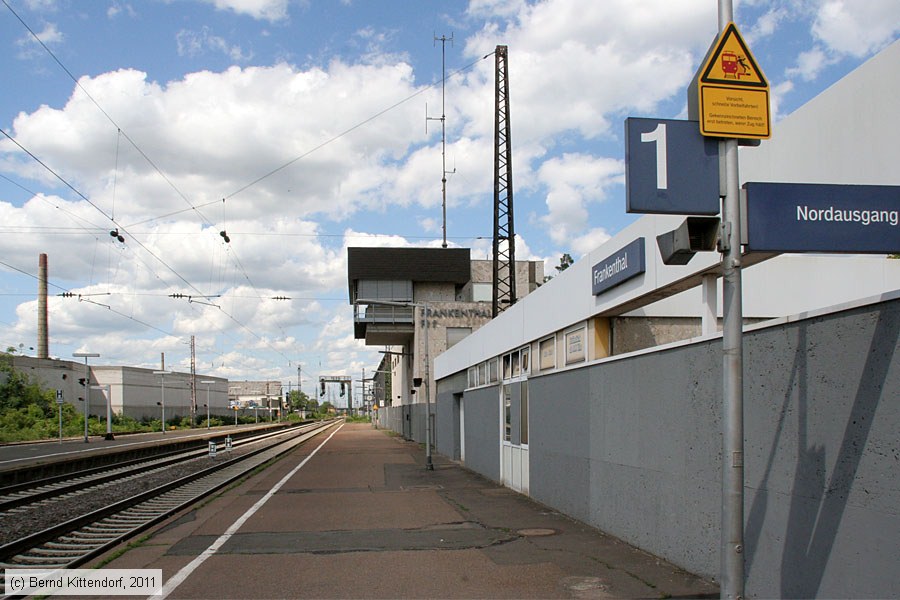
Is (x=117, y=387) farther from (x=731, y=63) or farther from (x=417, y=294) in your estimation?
(x=731, y=63)

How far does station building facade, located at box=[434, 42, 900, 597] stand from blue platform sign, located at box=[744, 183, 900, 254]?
1.43ft

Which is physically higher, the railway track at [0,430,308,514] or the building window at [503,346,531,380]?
the building window at [503,346,531,380]

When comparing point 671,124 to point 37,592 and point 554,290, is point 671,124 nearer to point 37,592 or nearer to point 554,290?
point 37,592

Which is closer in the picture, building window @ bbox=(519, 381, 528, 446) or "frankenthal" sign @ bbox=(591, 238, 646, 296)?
"frankenthal" sign @ bbox=(591, 238, 646, 296)

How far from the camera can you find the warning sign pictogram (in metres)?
5.80

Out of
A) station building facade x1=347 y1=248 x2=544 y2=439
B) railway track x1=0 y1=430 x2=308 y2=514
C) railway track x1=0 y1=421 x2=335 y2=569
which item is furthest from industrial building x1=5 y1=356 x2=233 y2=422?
railway track x1=0 y1=421 x2=335 y2=569

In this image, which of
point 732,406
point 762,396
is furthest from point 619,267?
point 732,406

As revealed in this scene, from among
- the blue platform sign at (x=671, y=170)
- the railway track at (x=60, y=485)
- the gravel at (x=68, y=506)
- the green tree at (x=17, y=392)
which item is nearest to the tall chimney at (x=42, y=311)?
the green tree at (x=17, y=392)

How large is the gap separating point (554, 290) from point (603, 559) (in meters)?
6.57

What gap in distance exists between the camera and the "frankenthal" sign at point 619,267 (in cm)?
1070

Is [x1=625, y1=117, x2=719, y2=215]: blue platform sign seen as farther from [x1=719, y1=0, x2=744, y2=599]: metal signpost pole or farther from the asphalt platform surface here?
the asphalt platform surface

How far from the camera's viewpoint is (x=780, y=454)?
6.70 meters

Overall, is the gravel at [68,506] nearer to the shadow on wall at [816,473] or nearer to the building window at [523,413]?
the building window at [523,413]

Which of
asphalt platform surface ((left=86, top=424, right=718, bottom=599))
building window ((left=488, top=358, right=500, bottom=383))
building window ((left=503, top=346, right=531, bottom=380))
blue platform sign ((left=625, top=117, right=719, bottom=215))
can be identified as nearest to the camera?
blue platform sign ((left=625, top=117, right=719, bottom=215))
